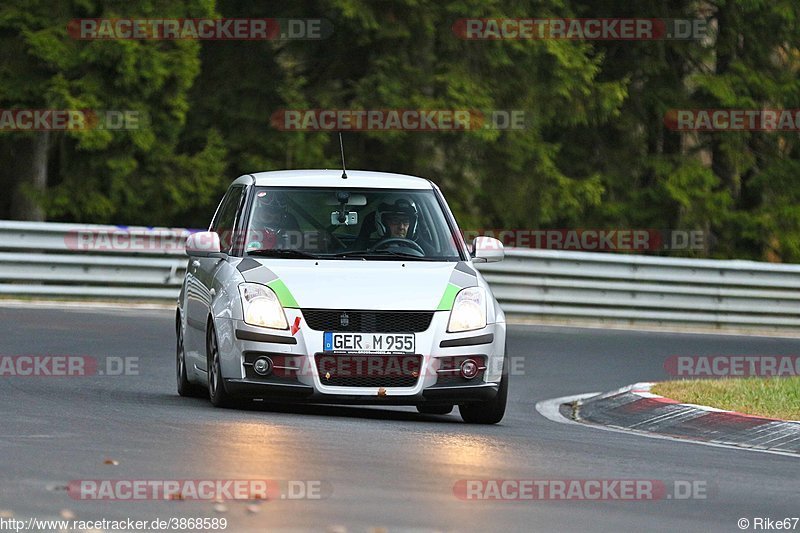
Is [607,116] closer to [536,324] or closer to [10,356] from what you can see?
[536,324]

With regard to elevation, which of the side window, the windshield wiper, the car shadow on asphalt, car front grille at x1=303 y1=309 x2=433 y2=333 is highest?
the side window

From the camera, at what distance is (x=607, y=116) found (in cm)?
3159

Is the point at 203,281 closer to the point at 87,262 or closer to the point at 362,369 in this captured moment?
the point at 362,369

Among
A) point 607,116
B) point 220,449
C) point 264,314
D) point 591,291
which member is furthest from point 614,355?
point 607,116

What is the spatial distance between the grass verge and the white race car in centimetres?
206

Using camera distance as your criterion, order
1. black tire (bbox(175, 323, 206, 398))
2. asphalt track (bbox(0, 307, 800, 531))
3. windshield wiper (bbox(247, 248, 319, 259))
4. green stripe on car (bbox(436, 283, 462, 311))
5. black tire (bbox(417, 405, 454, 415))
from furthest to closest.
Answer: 1. black tire (bbox(175, 323, 206, 398))
2. black tire (bbox(417, 405, 454, 415))
3. windshield wiper (bbox(247, 248, 319, 259))
4. green stripe on car (bbox(436, 283, 462, 311))
5. asphalt track (bbox(0, 307, 800, 531))

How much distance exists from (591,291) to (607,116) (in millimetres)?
7316

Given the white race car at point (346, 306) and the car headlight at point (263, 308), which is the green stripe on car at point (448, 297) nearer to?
the white race car at point (346, 306)

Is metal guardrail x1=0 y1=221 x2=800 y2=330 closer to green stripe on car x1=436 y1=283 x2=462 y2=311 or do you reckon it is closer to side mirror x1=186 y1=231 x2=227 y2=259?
side mirror x1=186 y1=231 x2=227 y2=259

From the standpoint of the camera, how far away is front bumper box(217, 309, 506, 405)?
38.8 feet

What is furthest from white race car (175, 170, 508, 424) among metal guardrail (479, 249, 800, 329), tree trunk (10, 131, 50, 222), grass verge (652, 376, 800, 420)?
tree trunk (10, 131, 50, 222)

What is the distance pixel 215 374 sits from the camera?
12359mm

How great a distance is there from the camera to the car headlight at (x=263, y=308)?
1186 centimetres

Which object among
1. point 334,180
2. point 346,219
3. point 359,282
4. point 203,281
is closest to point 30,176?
point 203,281
